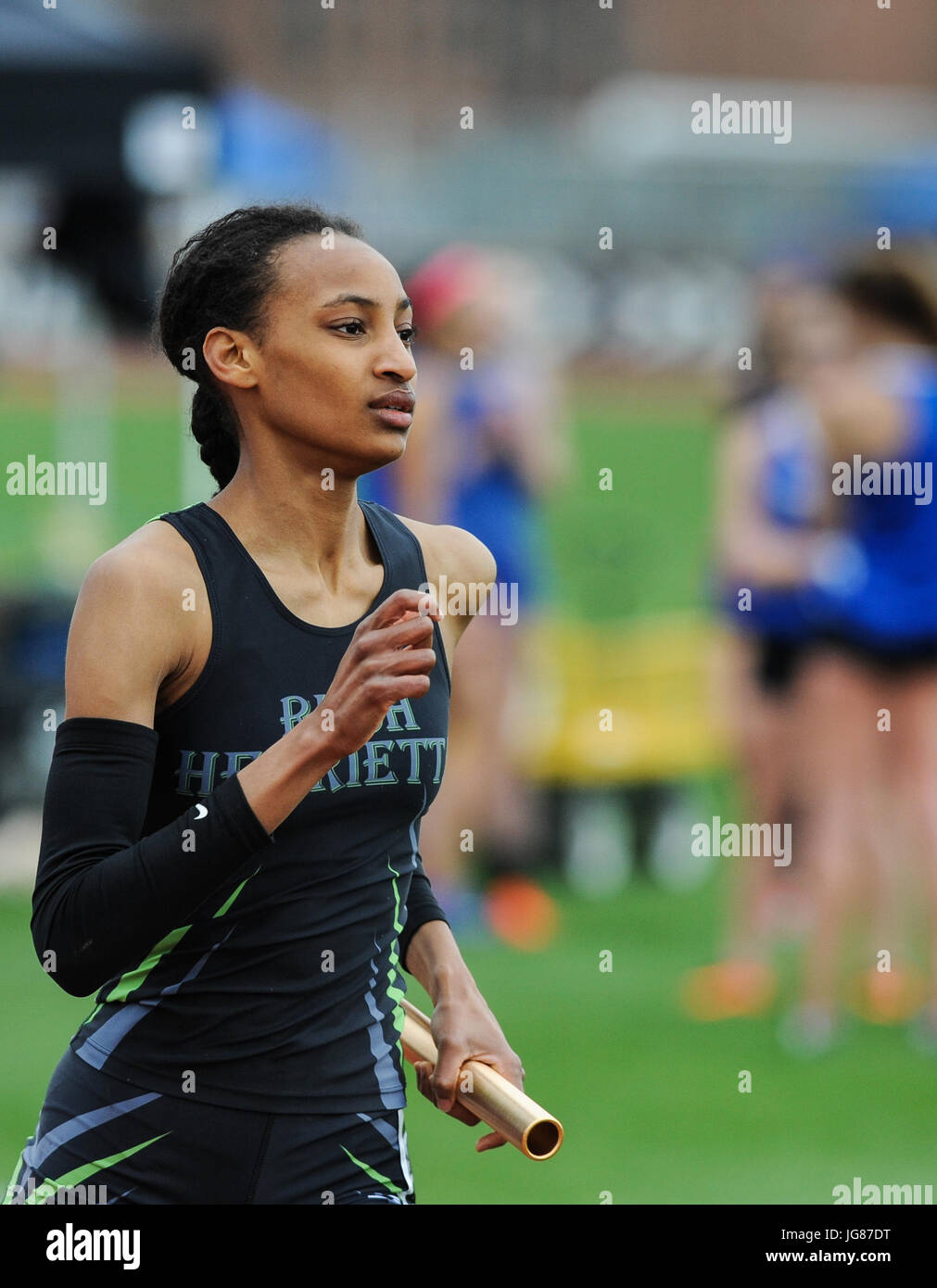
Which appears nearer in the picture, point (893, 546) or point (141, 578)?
point (141, 578)

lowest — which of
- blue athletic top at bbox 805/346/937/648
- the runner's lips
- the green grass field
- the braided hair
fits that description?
the green grass field

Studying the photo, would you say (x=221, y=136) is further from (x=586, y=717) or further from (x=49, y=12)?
(x=586, y=717)

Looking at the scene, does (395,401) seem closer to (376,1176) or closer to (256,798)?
(256,798)

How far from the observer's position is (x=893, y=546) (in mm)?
5453

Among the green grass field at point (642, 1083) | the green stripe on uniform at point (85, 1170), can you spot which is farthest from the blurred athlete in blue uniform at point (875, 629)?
the green stripe on uniform at point (85, 1170)

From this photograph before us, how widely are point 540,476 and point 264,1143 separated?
16.6 ft

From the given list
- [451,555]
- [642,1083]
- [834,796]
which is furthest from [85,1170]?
[834,796]

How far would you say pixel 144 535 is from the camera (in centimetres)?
203

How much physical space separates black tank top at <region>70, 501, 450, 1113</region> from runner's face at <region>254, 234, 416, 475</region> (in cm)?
16

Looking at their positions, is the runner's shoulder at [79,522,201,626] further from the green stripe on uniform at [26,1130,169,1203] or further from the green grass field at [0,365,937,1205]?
the green grass field at [0,365,937,1205]

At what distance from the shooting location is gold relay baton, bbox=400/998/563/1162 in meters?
1.92

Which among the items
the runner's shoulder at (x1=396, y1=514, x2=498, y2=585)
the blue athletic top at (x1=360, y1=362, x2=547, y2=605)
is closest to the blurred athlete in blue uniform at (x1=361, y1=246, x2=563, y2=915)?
the blue athletic top at (x1=360, y1=362, x2=547, y2=605)

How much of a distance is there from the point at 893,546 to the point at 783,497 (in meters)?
0.54

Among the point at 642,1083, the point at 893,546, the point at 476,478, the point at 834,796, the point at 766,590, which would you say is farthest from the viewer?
the point at 476,478
